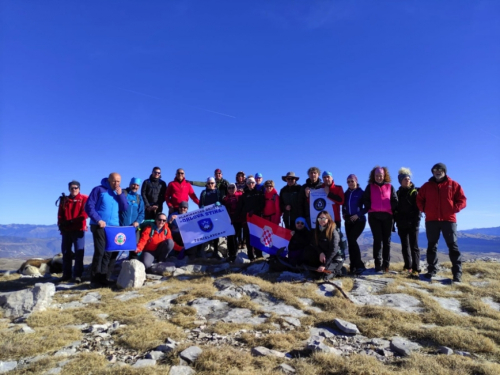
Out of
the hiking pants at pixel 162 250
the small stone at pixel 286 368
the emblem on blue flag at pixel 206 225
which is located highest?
the emblem on blue flag at pixel 206 225

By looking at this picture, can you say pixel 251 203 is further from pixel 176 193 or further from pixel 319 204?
pixel 176 193

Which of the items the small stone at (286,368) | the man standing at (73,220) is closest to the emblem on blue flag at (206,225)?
the man standing at (73,220)

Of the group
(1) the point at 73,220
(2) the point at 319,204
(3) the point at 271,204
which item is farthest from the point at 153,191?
(2) the point at 319,204

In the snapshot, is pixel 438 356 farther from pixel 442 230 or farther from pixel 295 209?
pixel 295 209

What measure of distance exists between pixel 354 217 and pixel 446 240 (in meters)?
2.95

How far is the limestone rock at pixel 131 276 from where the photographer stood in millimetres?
10211

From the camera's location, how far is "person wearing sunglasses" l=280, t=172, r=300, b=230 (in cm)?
1245

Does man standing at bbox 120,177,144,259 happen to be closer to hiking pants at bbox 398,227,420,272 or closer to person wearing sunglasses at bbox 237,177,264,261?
person wearing sunglasses at bbox 237,177,264,261

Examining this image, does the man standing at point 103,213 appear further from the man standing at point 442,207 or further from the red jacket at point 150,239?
the man standing at point 442,207

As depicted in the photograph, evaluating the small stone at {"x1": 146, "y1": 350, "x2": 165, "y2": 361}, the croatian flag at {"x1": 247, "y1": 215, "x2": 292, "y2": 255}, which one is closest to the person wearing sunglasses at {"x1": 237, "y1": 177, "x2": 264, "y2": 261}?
the croatian flag at {"x1": 247, "y1": 215, "x2": 292, "y2": 255}

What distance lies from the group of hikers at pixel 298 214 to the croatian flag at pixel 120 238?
20 centimetres

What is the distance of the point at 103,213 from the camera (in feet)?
33.6

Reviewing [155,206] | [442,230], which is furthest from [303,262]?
[155,206]

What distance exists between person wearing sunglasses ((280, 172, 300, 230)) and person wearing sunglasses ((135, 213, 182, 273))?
4.92m
